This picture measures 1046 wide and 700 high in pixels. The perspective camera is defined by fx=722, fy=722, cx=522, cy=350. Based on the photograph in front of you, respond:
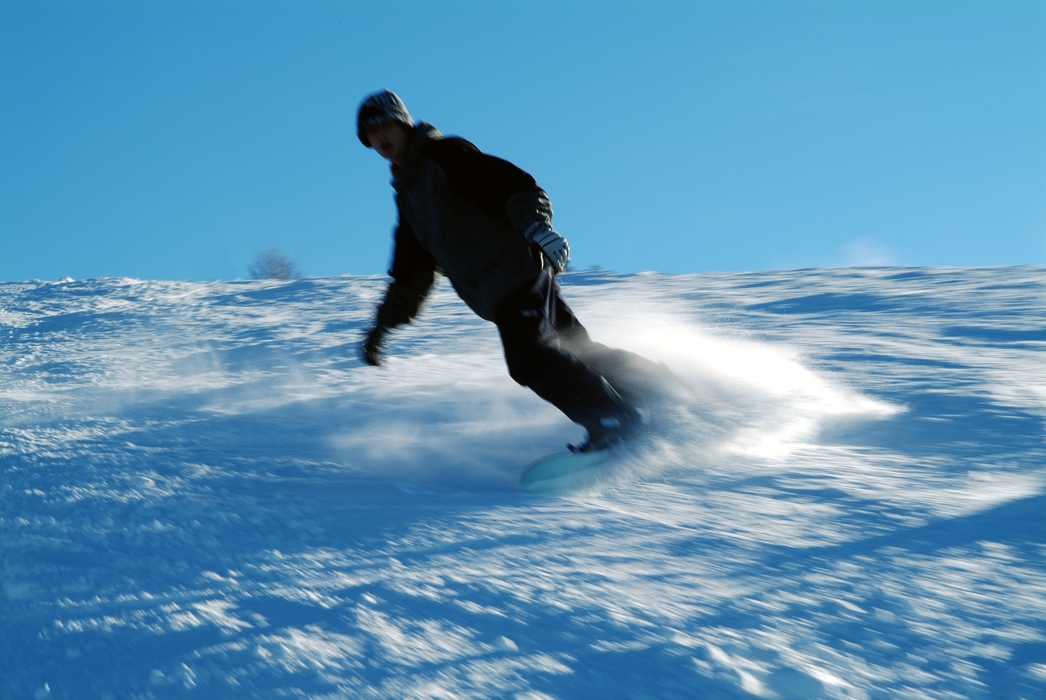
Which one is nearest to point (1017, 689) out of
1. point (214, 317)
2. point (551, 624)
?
point (551, 624)

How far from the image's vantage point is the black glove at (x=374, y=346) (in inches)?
118

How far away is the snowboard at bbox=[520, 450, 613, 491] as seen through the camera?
75.0 inches

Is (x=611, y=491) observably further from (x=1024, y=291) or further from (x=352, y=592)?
(x=1024, y=291)

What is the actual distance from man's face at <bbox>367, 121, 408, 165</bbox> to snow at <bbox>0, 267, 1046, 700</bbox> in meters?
0.96

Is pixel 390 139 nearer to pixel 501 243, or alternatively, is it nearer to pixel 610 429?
pixel 501 243

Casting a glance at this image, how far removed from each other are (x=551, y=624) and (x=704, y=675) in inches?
9.1

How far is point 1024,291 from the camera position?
16.6 ft

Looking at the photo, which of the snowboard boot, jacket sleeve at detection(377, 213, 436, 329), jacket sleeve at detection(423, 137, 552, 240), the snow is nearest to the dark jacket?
jacket sleeve at detection(423, 137, 552, 240)

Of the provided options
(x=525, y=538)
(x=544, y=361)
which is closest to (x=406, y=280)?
(x=544, y=361)

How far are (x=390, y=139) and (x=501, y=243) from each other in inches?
20.1

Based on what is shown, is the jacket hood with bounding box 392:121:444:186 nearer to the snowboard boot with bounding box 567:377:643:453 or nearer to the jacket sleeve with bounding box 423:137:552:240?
the jacket sleeve with bounding box 423:137:552:240

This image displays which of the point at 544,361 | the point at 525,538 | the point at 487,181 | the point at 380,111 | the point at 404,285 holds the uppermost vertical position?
the point at 380,111

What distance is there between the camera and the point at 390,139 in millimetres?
2400

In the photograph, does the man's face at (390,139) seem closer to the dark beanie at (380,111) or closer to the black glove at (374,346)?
the dark beanie at (380,111)
